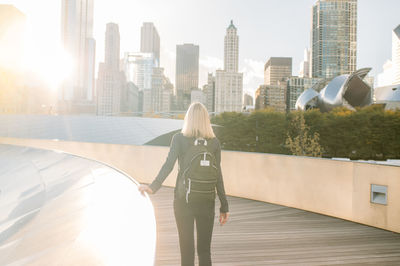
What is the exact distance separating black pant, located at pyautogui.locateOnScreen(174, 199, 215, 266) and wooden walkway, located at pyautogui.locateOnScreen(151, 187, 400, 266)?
1309 millimetres

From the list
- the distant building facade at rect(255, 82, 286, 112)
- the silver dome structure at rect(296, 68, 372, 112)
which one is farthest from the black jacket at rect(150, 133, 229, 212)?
the distant building facade at rect(255, 82, 286, 112)

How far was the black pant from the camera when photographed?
2.64 metres

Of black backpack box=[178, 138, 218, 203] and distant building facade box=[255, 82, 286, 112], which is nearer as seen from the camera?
black backpack box=[178, 138, 218, 203]

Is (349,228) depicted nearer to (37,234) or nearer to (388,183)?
(388,183)

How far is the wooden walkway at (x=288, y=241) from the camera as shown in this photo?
420 centimetres

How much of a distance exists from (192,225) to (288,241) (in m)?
2.89

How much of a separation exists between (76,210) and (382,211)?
5.56 meters

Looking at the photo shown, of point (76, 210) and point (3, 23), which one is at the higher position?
point (3, 23)

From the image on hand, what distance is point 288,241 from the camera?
5008 mm

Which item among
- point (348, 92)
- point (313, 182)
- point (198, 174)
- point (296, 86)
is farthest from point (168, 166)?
point (296, 86)

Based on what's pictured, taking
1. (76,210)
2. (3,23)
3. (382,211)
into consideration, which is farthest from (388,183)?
(3,23)

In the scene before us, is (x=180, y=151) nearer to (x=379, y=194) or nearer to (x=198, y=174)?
(x=198, y=174)

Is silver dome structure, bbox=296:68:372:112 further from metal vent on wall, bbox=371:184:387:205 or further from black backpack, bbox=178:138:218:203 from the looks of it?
black backpack, bbox=178:138:218:203

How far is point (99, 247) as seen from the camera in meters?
1.55
